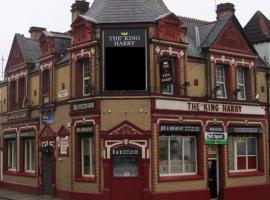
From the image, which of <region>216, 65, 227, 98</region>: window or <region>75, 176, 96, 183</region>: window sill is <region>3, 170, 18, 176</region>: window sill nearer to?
<region>75, 176, 96, 183</region>: window sill

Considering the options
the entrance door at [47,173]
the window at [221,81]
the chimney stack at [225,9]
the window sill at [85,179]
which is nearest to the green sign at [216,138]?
the window at [221,81]

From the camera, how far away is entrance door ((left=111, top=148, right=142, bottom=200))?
24.4m

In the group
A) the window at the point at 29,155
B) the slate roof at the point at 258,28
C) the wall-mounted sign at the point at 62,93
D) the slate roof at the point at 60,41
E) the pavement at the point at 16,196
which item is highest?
the slate roof at the point at 258,28

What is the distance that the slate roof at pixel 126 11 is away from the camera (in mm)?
25359

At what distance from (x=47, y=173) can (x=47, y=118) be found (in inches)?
120

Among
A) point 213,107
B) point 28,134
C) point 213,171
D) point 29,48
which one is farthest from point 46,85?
point 213,171

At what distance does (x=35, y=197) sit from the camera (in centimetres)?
2939

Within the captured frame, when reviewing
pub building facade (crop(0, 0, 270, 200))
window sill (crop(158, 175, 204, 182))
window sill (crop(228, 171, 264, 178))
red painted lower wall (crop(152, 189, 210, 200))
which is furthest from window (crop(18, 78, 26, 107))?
window sill (crop(228, 171, 264, 178))

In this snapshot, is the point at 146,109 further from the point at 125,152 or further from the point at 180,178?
the point at 180,178

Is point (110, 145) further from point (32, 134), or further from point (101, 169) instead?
point (32, 134)

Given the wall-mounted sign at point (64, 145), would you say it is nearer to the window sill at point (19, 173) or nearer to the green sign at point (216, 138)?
the window sill at point (19, 173)

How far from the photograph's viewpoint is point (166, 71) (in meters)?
24.8

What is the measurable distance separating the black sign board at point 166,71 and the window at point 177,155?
9.48 feet

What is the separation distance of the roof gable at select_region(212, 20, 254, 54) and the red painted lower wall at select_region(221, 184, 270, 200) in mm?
7359
